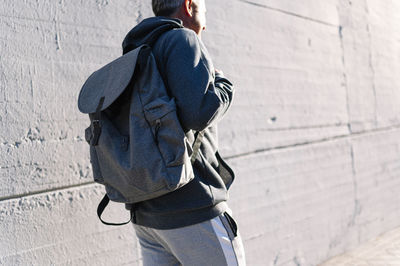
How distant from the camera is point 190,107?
5.40ft

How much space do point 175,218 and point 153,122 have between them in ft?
1.17

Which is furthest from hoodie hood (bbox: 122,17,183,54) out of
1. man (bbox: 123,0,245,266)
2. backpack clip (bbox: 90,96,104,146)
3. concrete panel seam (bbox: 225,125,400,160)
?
concrete panel seam (bbox: 225,125,400,160)

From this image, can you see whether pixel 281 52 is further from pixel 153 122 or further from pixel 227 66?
pixel 153 122

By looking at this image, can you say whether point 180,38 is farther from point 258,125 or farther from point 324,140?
point 324,140

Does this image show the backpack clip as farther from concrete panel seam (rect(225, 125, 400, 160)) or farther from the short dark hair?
concrete panel seam (rect(225, 125, 400, 160))

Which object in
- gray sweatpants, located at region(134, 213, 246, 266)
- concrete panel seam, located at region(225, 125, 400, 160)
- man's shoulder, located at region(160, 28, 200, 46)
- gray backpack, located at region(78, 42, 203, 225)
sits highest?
man's shoulder, located at region(160, 28, 200, 46)

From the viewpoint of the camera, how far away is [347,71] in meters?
4.68

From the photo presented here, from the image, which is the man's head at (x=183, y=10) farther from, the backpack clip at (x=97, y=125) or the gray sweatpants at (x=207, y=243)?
the gray sweatpants at (x=207, y=243)

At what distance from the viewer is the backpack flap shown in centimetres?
170

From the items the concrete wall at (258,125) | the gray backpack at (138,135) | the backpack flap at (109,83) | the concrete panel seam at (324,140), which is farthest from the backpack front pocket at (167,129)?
the concrete panel seam at (324,140)

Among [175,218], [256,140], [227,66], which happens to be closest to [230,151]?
[256,140]

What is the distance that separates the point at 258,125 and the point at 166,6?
72.8 inches

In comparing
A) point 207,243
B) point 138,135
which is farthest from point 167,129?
point 207,243

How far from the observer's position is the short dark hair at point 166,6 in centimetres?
192
